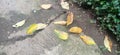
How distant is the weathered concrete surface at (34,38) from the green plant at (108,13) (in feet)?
0.87

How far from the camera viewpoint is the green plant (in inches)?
116

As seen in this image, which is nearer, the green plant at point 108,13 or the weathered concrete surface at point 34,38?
the weathered concrete surface at point 34,38

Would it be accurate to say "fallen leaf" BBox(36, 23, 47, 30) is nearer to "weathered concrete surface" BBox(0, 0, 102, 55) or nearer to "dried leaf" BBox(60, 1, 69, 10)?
"weathered concrete surface" BBox(0, 0, 102, 55)

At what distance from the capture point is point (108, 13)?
304cm

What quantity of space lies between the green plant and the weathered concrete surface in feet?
0.87

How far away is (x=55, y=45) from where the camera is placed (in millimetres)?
2854

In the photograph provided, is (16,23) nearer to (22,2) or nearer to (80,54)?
(22,2)

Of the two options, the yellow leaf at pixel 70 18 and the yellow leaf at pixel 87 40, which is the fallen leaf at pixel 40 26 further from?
the yellow leaf at pixel 87 40

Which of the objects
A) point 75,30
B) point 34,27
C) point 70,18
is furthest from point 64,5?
point 34,27

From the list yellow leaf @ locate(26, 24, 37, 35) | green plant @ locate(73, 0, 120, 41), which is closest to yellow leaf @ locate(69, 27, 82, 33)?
green plant @ locate(73, 0, 120, 41)

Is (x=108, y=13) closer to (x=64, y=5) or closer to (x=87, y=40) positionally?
(x=87, y=40)

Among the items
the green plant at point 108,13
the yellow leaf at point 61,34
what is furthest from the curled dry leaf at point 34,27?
the green plant at point 108,13

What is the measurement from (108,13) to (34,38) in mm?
823

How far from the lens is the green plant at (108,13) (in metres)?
2.95
